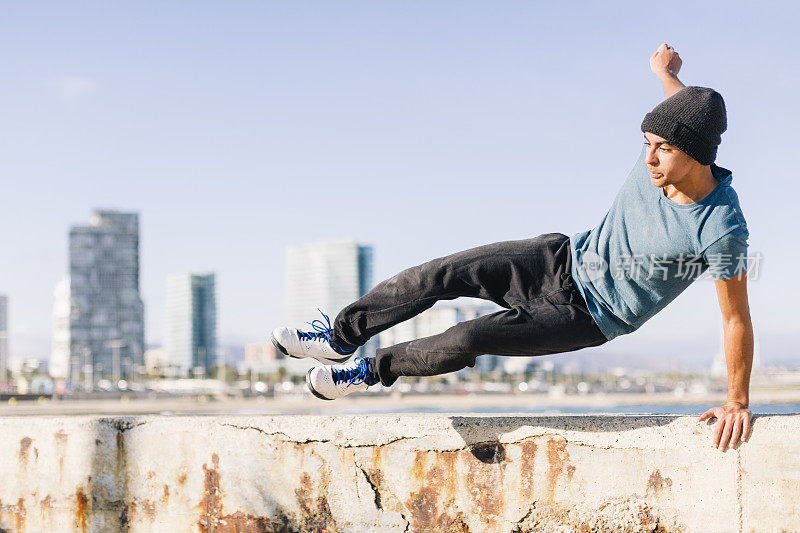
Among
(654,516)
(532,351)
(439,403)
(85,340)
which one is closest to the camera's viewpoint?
(654,516)

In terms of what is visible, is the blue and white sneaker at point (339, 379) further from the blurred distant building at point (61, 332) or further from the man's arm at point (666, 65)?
the blurred distant building at point (61, 332)

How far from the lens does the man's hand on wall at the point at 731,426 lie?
274 cm

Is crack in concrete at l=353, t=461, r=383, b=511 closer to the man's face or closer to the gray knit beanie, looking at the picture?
the man's face

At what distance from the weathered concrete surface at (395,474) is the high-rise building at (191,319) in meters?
175

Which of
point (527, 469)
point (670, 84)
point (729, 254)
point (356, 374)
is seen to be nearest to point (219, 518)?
point (356, 374)

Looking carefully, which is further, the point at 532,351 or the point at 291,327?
the point at 291,327

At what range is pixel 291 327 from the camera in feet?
12.2

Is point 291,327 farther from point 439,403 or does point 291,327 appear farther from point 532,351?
point 439,403

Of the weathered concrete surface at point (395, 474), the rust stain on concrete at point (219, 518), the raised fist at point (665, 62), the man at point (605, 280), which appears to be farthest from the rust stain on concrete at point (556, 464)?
the raised fist at point (665, 62)

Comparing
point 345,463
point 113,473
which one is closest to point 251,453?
point 345,463

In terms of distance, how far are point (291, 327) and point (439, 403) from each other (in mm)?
77616

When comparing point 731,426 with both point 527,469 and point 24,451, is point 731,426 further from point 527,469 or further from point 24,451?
point 24,451

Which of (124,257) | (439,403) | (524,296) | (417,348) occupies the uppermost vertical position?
(124,257)

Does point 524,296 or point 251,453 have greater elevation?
point 524,296
